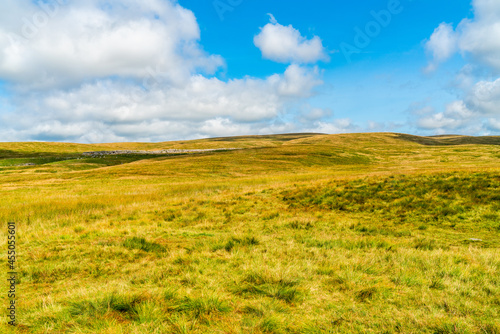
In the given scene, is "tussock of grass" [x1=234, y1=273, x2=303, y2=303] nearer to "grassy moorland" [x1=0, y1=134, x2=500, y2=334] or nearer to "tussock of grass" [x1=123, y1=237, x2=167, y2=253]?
"grassy moorland" [x1=0, y1=134, x2=500, y2=334]

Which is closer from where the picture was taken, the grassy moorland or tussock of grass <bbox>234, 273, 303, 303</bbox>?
the grassy moorland

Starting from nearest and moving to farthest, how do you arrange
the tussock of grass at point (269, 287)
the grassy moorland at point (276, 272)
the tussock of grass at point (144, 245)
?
the grassy moorland at point (276, 272), the tussock of grass at point (269, 287), the tussock of grass at point (144, 245)

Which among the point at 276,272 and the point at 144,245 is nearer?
the point at 276,272

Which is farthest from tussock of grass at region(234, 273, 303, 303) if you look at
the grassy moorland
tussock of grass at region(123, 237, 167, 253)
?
tussock of grass at region(123, 237, 167, 253)

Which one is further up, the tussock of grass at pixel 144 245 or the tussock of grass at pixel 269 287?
Answer: the tussock of grass at pixel 269 287

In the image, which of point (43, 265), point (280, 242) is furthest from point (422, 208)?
point (43, 265)

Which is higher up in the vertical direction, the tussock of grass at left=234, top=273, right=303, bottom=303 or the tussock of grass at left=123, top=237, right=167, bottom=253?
the tussock of grass at left=234, top=273, right=303, bottom=303

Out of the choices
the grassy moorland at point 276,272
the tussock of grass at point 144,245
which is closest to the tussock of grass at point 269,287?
the grassy moorland at point 276,272

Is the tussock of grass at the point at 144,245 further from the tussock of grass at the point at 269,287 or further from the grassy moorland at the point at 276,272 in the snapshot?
the tussock of grass at the point at 269,287

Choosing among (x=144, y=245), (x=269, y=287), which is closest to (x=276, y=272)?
(x=269, y=287)

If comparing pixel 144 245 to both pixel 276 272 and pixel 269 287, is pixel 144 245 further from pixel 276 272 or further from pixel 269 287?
pixel 269 287

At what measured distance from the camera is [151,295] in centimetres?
574

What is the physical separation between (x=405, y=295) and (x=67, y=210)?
2291 centimetres

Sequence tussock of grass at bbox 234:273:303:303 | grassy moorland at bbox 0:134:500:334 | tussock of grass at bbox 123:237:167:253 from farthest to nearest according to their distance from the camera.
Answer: tussock of grass at bbox 123:237:167:253 → tussock of grass at bbox 234:273:303:303 → grassy moorland at bbox 0:134:500:334
